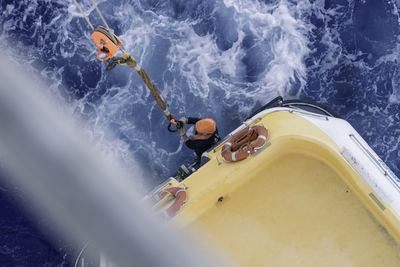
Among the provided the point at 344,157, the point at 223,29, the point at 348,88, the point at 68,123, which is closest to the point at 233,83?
the point at 223,29

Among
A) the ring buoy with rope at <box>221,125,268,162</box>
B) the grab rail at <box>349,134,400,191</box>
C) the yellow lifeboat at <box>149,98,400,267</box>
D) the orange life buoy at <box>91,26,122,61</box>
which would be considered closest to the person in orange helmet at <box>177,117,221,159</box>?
the ring buoy with rope at <box>221,125,268,162</box>

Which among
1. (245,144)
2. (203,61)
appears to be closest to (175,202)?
(245,144)

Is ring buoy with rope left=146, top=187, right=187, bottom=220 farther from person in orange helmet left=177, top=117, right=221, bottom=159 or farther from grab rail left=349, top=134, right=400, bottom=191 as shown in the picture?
grab rail left=349, top=134, right=400, bottom=191

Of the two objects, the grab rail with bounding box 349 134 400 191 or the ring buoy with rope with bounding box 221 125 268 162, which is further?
the grab rail with bounding box 349 134 400 191

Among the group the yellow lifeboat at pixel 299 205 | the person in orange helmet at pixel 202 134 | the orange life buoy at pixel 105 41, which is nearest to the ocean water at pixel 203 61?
the person in orange helmet at pixel 202 134

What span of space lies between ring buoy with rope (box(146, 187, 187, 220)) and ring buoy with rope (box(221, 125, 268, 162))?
127 centimetres

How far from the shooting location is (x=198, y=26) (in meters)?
10.6

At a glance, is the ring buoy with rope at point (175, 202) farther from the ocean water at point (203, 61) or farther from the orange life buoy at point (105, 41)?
the orange life buoy at point (105, 41)

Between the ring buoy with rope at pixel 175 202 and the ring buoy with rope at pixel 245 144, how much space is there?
4.15 ft

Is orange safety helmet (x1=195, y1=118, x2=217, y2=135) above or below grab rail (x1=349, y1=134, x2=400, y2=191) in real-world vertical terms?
above

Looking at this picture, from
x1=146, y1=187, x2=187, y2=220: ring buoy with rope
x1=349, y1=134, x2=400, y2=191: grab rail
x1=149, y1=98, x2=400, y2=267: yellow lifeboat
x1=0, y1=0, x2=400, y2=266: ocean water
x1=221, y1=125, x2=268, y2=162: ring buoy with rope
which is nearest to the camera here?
x1=149, y1=98, x2=400, y2=267: yellow lifeboat

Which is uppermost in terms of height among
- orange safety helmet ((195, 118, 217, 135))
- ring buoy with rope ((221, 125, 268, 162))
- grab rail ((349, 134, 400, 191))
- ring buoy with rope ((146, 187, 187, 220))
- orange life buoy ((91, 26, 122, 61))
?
orange life buoy ((91, 26, 122, 61))

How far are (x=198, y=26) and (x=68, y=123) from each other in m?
5.87

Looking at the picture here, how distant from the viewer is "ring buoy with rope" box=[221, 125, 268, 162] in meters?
6.24
